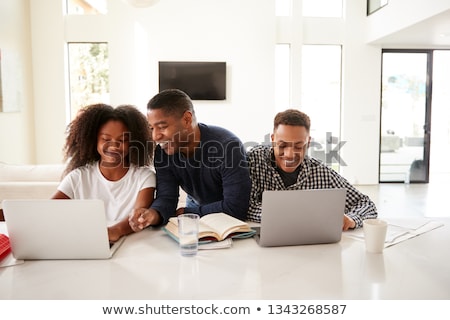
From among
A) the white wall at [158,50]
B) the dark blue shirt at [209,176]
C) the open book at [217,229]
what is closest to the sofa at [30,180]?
the dark blue shirt at [209,176]

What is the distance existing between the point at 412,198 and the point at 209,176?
4308 millimetres

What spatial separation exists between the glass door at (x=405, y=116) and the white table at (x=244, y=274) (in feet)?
17.9

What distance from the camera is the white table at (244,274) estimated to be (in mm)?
1001

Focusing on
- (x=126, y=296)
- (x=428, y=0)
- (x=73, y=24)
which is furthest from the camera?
(x=73, y=24)

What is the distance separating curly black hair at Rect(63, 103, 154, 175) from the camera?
70.2 inches

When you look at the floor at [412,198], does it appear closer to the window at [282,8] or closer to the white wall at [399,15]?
the white wall at [399,15]

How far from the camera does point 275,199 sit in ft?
4.11

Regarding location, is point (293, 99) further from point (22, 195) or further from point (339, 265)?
point (339, 265)

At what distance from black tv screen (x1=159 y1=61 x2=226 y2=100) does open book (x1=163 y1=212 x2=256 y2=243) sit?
4.55 m

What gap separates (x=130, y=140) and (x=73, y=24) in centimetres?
481

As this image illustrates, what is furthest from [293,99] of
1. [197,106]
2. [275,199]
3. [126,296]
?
[126,296]

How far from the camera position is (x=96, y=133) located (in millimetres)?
1820

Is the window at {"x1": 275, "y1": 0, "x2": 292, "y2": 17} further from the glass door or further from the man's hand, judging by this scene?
the man's hand

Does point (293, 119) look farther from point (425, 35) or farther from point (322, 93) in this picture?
point (322, 93)
